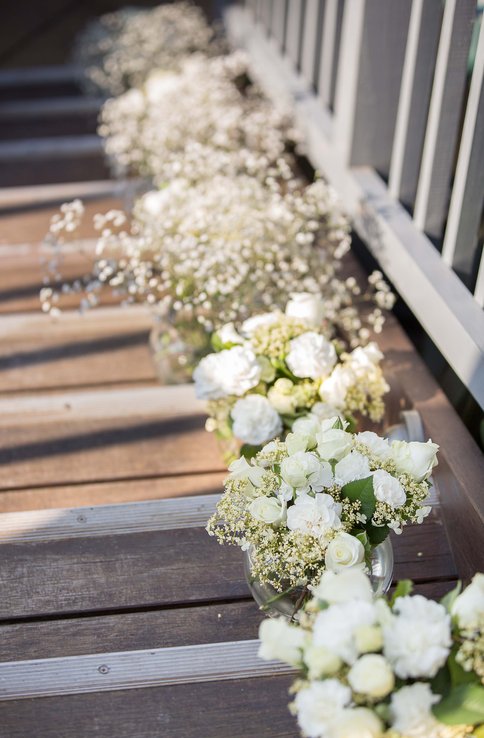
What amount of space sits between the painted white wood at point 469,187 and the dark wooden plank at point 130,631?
1.00 m

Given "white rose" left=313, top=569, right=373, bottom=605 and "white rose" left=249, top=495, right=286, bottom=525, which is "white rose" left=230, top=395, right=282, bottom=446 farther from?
"white rose" left=313, top=569, right=373, bottom=605

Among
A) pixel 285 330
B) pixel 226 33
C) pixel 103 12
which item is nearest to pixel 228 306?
pixel 285 330

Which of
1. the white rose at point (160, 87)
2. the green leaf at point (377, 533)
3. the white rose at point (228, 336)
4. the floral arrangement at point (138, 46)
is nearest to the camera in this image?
the green leaf at point (377, 533)

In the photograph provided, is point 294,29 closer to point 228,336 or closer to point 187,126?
point 187,126

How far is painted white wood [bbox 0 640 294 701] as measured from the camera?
1.31 m

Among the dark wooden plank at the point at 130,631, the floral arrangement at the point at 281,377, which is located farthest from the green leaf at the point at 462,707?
the floral arrangement at the point at 281,377

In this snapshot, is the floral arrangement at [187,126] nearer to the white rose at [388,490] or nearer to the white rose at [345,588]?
the white rose at [388,490]

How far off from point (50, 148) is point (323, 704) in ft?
10.9

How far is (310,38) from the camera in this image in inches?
125

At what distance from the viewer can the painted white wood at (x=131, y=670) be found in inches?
51.6

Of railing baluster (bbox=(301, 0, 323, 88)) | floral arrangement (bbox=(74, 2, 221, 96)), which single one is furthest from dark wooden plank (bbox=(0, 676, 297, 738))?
floral arrangement (bbox=(74, 2, 221, 96))

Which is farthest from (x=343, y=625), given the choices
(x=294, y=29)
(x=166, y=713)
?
(x=294, y=29)

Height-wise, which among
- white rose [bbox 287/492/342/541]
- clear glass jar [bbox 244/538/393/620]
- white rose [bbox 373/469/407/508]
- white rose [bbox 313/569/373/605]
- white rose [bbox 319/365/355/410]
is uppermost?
white rose [bbox 313/569/373/605]

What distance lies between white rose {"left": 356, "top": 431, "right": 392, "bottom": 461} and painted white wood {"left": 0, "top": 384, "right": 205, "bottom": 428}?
2.59ft
